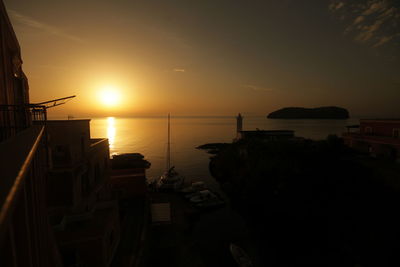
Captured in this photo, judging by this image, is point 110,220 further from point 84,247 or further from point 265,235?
point 265,235

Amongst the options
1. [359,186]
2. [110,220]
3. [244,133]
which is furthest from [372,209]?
[244,133]

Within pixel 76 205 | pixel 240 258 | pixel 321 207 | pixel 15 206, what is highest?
pixel 15 206

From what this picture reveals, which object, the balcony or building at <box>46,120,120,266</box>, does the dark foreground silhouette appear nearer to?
building at <box>46,120,120,266</box>

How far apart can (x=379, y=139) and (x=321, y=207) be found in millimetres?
16440

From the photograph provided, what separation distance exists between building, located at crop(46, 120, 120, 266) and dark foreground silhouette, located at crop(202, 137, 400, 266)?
1255 cm

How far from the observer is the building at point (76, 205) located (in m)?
9.52

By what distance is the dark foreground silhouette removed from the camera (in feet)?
49.7

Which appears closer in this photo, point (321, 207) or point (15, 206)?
point (15, 206)

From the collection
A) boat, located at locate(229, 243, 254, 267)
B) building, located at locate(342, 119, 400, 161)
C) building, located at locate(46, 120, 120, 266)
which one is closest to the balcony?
building, located at locate(46, 120, 120, 266)

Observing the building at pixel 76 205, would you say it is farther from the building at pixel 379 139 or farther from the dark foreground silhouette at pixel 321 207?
the building at pixel 379 139

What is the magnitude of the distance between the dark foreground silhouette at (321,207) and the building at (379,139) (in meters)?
3.33

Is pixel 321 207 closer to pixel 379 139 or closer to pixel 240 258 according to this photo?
pixel 240 258

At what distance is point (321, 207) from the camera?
1886 centimetres

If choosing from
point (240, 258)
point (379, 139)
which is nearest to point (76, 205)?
point (240, 258)
